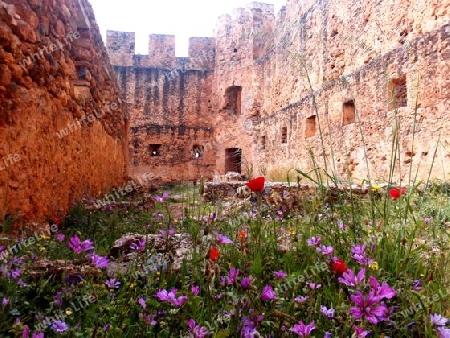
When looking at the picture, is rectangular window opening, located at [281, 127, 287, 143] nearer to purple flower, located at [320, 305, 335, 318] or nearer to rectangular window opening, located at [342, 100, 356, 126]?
rectangular window opening, located at [342, 100, 356, 126]

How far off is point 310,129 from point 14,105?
379 inches

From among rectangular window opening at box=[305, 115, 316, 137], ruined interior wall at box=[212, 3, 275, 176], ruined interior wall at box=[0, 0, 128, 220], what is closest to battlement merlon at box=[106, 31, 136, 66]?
ruined interior wall at box=[212, 3, 275, 176]

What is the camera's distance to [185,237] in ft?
7.34

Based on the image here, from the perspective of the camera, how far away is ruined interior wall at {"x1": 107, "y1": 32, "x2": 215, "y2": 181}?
17.5m

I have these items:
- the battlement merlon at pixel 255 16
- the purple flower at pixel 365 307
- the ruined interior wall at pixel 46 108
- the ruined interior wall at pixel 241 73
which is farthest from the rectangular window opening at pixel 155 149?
the purple flower at pixel 365 307

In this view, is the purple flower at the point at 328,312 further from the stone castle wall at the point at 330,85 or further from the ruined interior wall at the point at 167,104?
the ruined interior wall at the point at 167,104

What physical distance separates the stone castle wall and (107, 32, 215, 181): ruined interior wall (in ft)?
0.36

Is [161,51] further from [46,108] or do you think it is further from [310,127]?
[46,108]

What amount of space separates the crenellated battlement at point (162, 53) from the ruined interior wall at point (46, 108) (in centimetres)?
1341

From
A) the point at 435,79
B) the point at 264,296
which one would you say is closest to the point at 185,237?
the point at 264,296

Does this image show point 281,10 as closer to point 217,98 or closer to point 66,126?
point 217,98

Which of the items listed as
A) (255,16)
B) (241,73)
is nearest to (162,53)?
(241,73)

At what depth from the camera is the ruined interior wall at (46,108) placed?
2.09m

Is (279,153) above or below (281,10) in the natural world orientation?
below
